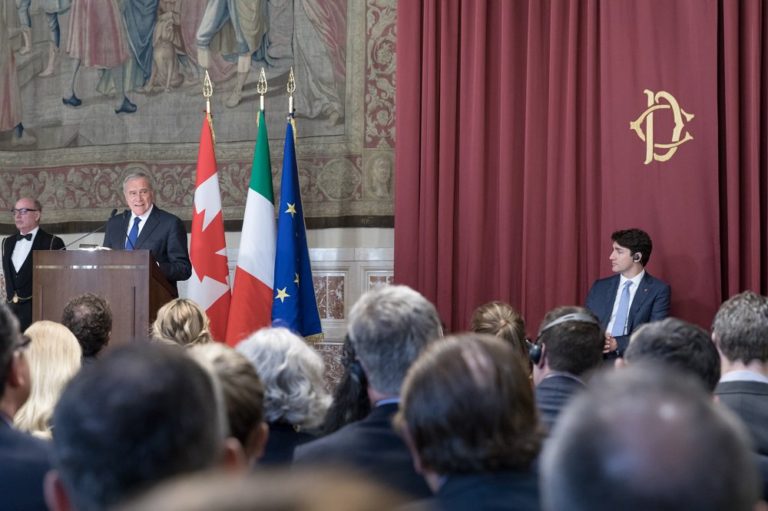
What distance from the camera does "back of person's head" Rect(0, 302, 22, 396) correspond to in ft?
7.66

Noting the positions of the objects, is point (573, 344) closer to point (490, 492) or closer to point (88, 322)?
point (490, 492)

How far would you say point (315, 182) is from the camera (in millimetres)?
9125

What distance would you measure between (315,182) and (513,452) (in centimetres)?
734

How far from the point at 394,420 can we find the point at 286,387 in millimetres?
1008

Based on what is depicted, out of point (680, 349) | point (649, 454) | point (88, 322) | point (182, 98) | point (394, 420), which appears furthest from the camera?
point (182, 98)

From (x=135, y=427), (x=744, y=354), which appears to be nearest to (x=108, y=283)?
(x=744, y=354)

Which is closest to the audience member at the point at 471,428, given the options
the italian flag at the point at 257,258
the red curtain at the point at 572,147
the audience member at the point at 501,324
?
the audience member at the point at 501,324

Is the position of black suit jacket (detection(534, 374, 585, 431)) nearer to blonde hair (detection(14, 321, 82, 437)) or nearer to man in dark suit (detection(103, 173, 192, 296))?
blonde hair (detection(14, 321, 82, 437))

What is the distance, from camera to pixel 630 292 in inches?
290

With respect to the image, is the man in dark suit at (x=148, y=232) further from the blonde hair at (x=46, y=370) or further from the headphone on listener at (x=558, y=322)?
the headphone on listener at (x=558, y=322)

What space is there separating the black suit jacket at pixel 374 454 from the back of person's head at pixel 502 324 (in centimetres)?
218

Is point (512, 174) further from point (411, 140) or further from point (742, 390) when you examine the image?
point (742, 390)

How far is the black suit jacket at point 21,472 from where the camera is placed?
2.17 metres

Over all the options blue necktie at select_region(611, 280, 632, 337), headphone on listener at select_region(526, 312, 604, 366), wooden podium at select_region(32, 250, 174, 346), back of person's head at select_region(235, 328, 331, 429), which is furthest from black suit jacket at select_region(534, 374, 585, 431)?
blue necktie at select_region(611, 280, 632, 337)
